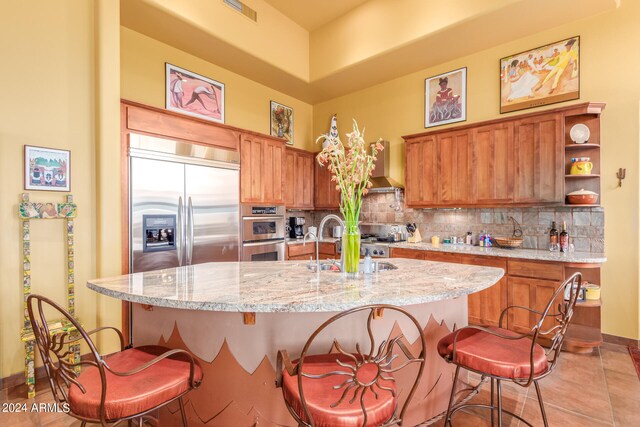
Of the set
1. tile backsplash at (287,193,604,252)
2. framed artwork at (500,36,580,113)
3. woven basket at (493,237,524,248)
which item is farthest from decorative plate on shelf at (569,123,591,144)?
woven basket at (493,237,524,248)

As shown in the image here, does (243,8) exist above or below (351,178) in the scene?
above

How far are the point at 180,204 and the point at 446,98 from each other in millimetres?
3813

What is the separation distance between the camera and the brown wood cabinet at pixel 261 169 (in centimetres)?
432

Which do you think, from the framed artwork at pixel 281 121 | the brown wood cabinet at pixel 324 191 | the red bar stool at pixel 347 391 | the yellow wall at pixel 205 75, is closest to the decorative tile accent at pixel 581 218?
the brown wood cabinet at pixel 324 191

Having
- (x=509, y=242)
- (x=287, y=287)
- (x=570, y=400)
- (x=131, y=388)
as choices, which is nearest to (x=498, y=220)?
(x=509, y=242)

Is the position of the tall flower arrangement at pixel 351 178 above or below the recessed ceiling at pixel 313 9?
below

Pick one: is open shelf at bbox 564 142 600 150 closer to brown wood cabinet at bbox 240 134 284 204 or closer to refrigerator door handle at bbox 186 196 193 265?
brown wood cabinet at bbox 240 134 284 204

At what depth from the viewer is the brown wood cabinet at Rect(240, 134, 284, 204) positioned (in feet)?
14.2

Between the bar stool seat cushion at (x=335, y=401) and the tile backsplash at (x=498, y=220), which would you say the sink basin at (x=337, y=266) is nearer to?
the bar stool seat cushion at (x=335, y=401)

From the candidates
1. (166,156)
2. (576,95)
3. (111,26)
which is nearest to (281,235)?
(166,156)

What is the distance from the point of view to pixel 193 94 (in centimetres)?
430

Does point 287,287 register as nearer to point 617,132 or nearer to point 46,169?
point 46,169

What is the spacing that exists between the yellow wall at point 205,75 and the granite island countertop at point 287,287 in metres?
2.70

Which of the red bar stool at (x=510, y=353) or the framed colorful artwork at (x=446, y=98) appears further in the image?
the framed colorful artwork at (x=446, y=98)
